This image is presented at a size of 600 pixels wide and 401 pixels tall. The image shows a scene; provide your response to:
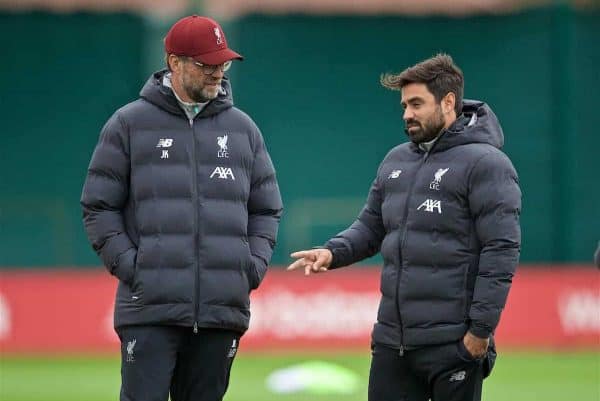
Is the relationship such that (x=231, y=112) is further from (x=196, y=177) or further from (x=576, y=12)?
(x=576, y=12)

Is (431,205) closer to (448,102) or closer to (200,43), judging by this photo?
(448,102)

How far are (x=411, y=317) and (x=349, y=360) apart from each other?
28.7ft

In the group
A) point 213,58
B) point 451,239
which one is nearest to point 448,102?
point 451,239

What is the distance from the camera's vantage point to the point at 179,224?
Result: 716 cm

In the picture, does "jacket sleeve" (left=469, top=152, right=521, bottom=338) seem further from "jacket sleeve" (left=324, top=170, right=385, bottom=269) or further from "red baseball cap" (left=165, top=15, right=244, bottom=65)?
"red baseball cap" (left=165, top=15, right=244, bottom=65)

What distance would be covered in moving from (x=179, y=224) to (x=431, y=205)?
1.21 m

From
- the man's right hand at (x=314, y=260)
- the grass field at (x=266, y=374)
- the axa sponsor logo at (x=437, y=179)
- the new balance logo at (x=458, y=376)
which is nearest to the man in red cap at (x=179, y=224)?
the man's right hand at (x=314, y=260)

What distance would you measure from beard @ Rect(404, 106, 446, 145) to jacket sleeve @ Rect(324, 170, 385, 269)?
0.46m

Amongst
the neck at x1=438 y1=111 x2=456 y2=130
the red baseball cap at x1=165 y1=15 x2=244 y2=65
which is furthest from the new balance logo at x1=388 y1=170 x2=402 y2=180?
the red baseball cap at x1=165 y1=15 x2=244 y2=65

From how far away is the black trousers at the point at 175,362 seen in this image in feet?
23.3

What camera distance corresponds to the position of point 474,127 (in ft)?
23.6

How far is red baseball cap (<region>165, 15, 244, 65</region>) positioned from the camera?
7254 mm

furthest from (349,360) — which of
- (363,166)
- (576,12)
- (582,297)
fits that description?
(576,12)

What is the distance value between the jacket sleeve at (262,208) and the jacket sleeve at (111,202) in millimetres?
644
